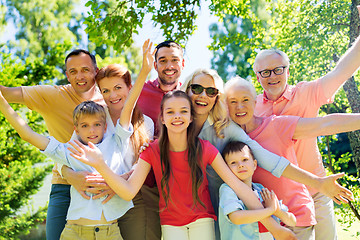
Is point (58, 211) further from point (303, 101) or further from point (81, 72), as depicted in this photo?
point (303, 101)

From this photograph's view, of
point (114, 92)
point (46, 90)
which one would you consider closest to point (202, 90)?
point (114, 92)

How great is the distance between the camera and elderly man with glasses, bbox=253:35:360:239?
3031 mm

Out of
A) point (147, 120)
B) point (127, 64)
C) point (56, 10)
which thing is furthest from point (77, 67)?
point (56, 10)

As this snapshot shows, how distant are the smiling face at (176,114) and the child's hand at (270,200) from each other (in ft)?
2.30

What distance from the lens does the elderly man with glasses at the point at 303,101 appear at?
303 centimetres

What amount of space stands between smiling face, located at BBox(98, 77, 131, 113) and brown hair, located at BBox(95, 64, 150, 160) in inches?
1.5

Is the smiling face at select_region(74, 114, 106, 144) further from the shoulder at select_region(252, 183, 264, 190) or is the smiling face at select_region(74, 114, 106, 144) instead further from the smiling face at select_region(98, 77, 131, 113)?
the shoulder at select_region(252, 183, 264, 190)

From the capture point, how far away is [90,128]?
2645 mm

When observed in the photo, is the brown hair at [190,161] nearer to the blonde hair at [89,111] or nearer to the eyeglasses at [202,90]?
the eyeglasses at [202,90]

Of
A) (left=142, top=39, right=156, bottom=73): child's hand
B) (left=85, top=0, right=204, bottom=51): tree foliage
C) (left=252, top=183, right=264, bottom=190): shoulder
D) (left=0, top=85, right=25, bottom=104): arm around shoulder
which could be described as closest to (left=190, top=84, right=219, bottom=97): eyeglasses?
(left=142, top=39, right=156, bottom=73): child's hand

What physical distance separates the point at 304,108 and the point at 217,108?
32.6 inches

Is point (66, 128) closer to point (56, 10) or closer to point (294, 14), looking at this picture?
point (294, 14)

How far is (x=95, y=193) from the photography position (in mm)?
2516

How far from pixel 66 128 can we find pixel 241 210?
169cm
